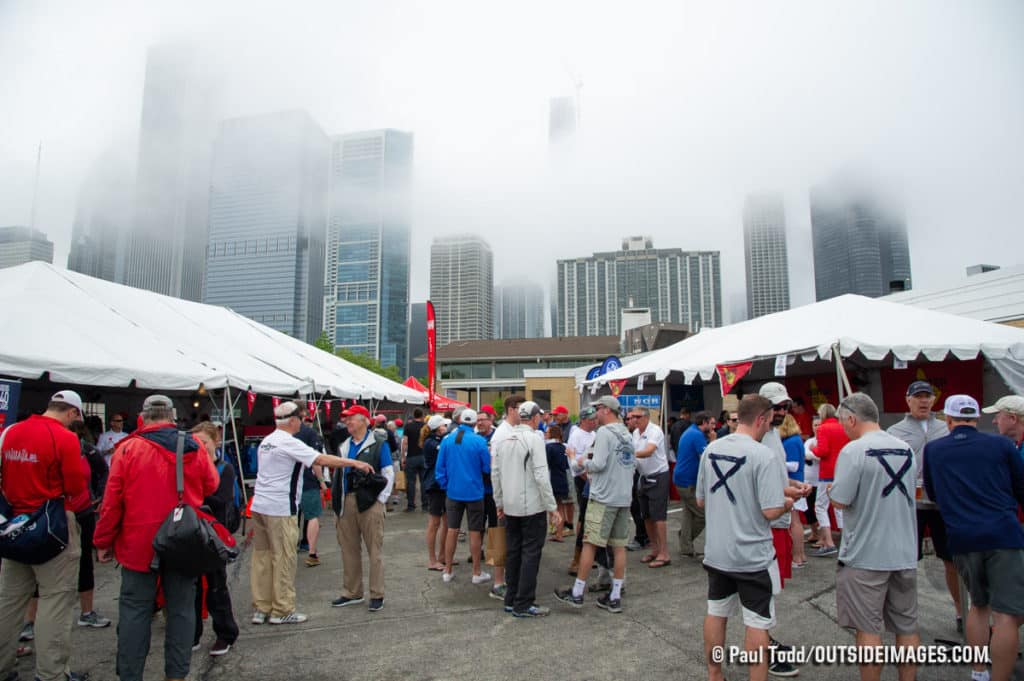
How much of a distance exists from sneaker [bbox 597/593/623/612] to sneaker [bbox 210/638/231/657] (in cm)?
310

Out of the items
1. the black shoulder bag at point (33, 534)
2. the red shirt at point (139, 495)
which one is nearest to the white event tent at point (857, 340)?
the red shirt at point (139, 495)

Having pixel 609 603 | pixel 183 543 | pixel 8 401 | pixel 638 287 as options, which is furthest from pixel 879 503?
pixel 638 287

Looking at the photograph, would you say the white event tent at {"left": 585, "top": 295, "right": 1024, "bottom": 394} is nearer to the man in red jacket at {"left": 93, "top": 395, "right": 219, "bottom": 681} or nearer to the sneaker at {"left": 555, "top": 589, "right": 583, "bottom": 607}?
the sneaker at {"left": 555, "top": 589, "right": 583, "bottom": 607}

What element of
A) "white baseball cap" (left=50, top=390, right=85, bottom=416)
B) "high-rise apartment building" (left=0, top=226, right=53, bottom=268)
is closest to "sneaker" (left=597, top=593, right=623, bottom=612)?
"white baseball cap" (left=50, top=390, right=85, bottom=416)

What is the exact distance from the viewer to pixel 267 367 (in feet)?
37.4

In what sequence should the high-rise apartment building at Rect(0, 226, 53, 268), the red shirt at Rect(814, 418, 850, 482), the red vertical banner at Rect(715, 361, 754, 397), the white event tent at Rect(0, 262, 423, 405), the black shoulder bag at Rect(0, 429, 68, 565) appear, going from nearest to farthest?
the black shoulder bag at Rect(0, 429, 68, 565), the red shirt at Rect(814, 418, 850, 482), the white event tent at Rect(0, 262, 423, 405), the red vertical banner at Rect(715, 361, 754, 397), the high-rise apartment building at Rect(0, 226, 53, 268)

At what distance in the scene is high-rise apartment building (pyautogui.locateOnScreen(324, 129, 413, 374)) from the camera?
160 meters

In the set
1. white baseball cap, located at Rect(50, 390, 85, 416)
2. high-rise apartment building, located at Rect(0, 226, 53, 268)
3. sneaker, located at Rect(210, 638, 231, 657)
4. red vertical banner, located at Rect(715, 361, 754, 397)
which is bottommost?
sneaker, located at Rect(210, 638, 231, 657)

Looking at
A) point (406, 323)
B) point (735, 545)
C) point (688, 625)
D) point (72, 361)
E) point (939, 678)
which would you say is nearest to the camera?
point (735, 545)

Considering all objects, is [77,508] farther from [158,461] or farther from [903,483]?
[903,483]

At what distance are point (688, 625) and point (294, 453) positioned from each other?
361 cm

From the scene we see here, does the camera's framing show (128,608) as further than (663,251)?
No

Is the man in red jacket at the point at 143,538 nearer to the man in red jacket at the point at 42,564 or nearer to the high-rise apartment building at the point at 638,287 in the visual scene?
the man in red jacket at the point at 42,564

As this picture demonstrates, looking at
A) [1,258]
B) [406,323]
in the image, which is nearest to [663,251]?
[406,323]
